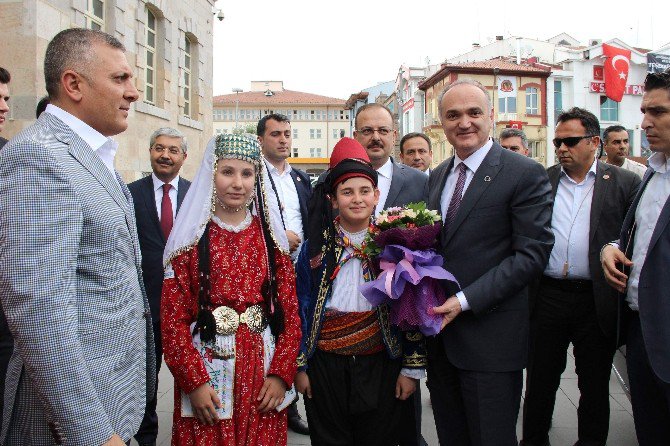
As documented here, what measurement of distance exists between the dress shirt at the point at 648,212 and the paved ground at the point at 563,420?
5.69 ft

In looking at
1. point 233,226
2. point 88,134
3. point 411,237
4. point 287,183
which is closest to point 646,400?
point 411,237

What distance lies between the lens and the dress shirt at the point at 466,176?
2.49 m

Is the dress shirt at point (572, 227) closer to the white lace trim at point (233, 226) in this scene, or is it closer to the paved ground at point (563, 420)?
the paved ground at point (563, 420)

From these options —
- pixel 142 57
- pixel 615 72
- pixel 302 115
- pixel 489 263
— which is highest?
pixel 302 115

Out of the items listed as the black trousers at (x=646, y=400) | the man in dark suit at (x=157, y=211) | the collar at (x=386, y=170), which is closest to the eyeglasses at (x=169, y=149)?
the man in dark suit at (x=157, y=211)

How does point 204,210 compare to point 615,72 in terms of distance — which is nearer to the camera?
point 204,210

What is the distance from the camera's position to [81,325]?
5.73 feet

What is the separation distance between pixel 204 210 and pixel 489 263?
1.44 meters

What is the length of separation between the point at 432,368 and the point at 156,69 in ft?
33.0

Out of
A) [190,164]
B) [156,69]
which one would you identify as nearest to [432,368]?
[156,69]

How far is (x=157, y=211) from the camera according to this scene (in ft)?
13.3

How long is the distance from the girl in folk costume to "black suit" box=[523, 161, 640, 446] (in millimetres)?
1960

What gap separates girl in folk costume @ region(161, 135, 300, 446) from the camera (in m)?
2.38

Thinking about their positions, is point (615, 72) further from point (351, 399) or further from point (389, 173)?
point (351, 399)
